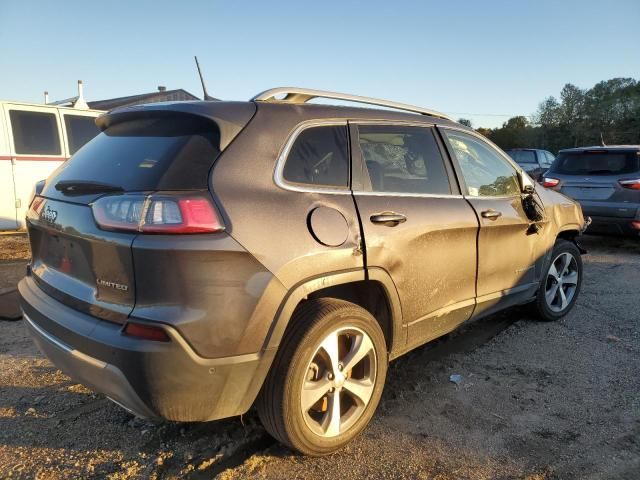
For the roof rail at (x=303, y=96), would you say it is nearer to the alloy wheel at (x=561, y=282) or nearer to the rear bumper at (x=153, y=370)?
the rear bumper at (x=153, y=370)

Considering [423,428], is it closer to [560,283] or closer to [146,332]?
[146,332]

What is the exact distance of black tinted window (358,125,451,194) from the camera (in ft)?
9.58

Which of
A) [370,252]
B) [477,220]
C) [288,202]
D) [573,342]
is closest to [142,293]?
[288,202]

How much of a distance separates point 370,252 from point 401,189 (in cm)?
56

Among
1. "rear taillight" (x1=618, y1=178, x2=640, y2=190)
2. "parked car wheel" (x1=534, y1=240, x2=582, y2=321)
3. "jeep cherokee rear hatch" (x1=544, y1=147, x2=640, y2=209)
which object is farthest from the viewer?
"jeep cherokee rear hatch" (x1=544, y1=147, x2=640, y2=209)

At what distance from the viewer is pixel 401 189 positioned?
2996mm

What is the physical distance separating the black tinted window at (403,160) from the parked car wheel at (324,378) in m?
0.80

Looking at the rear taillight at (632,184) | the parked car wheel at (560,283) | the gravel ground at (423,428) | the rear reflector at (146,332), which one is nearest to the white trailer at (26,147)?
the gravel ground at (423,428)

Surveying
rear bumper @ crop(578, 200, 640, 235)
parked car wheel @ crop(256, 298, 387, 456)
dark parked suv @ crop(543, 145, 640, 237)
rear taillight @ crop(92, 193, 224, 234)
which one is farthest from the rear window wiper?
rear bumper @ crop(578, 200, 640, 235)

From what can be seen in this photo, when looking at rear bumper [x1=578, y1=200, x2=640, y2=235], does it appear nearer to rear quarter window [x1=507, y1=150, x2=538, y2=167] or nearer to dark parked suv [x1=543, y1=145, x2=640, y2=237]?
dark parked suv [x1=543, y1=145, x2=640, y2=237]

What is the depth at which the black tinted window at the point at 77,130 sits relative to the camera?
28.5 feet

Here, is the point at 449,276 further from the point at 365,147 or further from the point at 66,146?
the point at 66,146

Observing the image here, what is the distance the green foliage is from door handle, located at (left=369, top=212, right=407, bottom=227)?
43457 mm

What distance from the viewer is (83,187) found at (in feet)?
7.99
